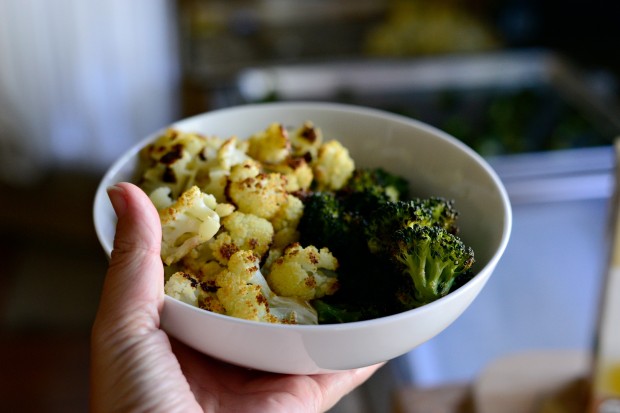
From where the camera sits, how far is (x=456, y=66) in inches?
89.5

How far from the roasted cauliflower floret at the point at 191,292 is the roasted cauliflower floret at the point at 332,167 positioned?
0.79 ft

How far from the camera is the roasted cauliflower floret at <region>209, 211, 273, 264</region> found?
705 millimetres

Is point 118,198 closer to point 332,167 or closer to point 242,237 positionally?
point 242,237

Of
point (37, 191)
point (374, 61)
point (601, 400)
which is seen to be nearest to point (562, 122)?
point (374, 61)

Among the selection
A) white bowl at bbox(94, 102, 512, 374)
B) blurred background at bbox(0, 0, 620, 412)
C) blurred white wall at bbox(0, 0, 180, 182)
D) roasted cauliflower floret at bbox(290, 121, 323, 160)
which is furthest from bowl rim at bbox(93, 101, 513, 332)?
blurred white wall at bbox(0, 0, 180, 182)

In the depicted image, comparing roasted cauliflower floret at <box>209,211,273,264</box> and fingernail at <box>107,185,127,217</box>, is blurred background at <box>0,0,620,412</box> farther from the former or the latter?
fingernail at <box>107,185,127,217</box>

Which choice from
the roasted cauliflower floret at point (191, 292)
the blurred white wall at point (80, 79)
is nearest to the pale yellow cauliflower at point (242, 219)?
the roasted cauliflower floret at point (191, 292)

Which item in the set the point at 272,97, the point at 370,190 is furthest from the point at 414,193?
the point at 272,97

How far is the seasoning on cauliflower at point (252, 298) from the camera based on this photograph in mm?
640

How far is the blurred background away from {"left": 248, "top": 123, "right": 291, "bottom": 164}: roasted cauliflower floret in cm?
78

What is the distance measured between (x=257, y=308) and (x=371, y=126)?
0.39m

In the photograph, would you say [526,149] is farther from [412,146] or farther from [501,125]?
[412,146]

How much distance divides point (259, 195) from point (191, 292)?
0.47ft

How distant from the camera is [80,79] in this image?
7.81 feet
